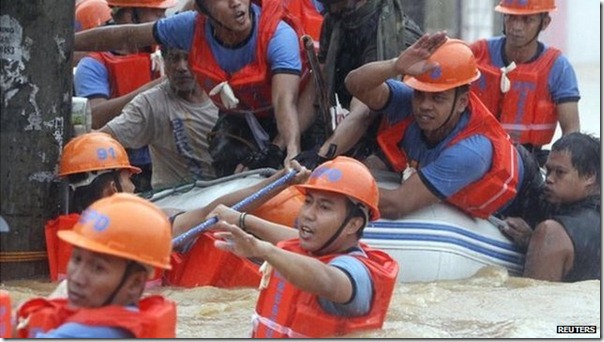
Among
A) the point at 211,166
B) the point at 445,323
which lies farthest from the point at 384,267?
the point at 211,166

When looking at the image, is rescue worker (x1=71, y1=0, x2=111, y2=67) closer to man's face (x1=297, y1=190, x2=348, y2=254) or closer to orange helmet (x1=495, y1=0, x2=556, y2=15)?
orange helmet (x1=495, y1=0, x2=556, y2=15)

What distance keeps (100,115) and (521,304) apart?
9.36ft

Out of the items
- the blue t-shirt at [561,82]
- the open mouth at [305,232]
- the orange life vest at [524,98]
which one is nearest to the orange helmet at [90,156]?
the open mouth at [305,232]

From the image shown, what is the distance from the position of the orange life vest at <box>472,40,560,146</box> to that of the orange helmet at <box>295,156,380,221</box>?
3115mm

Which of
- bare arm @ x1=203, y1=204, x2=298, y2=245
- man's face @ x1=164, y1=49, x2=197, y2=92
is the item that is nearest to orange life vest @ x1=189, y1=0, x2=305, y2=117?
man's face @ x1=164, y1=49, x2=197, y2=92

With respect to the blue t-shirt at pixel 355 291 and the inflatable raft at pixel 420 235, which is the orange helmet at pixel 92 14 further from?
the blue t-shirt at pixel 355 291

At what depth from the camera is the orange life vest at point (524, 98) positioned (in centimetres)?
957

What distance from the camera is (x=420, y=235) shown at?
336 inches

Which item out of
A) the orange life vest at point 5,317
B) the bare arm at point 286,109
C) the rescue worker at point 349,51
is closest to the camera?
the orange life vest at point 5,317

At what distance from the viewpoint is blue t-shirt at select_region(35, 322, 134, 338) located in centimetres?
506

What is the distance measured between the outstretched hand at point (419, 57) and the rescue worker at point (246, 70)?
2.41ft

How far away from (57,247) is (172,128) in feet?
5.18

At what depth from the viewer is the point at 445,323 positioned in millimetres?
7543

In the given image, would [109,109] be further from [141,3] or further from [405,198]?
[405,198]
